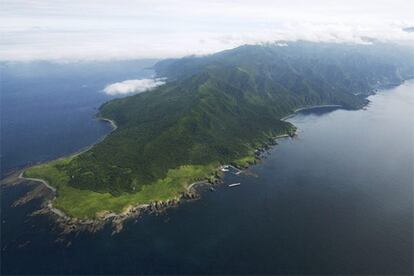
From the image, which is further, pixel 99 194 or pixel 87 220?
pixel 99 194

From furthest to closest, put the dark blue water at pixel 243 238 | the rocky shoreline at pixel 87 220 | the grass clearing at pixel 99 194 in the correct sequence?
the grass clearing at pixel 99 194 < the rocky shoreline at pixel 87 220 < the dark blue water at pixel 243 238

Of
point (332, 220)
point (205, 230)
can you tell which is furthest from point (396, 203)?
point (205, 230)

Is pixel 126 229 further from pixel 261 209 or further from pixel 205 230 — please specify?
pixel 261 209

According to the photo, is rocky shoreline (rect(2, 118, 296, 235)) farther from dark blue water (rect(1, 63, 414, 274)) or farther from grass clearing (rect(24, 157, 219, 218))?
dark blue water (rect(1, 63, 414, 274))

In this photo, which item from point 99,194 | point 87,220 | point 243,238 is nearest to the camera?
point 243,238

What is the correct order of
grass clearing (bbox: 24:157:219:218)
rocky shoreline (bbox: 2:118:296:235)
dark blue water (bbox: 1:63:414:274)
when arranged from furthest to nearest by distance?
grass clearing (bbox: 24:157:219:218), rocky shoreline (bbox: 2:118:296:235), dark blue water (bbox: 1:63:414:274)

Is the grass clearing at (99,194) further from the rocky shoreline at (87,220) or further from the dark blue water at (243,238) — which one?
the dark blue water at (243,238)

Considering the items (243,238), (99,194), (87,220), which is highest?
(99,194)

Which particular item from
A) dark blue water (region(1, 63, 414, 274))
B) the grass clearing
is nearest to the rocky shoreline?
the grass clearing

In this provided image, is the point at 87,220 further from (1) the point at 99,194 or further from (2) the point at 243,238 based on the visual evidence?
(2) the point at 243,238

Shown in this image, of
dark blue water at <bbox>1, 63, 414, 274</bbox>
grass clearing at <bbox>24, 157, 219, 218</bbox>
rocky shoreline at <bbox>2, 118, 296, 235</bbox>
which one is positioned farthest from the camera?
grass clearing at <bbox>24, 157, 219, 218</bbox>

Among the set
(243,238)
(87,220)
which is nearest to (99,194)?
(87,220)

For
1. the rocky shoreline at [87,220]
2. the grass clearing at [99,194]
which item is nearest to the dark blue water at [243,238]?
the rocky shoreline at [87,220]
